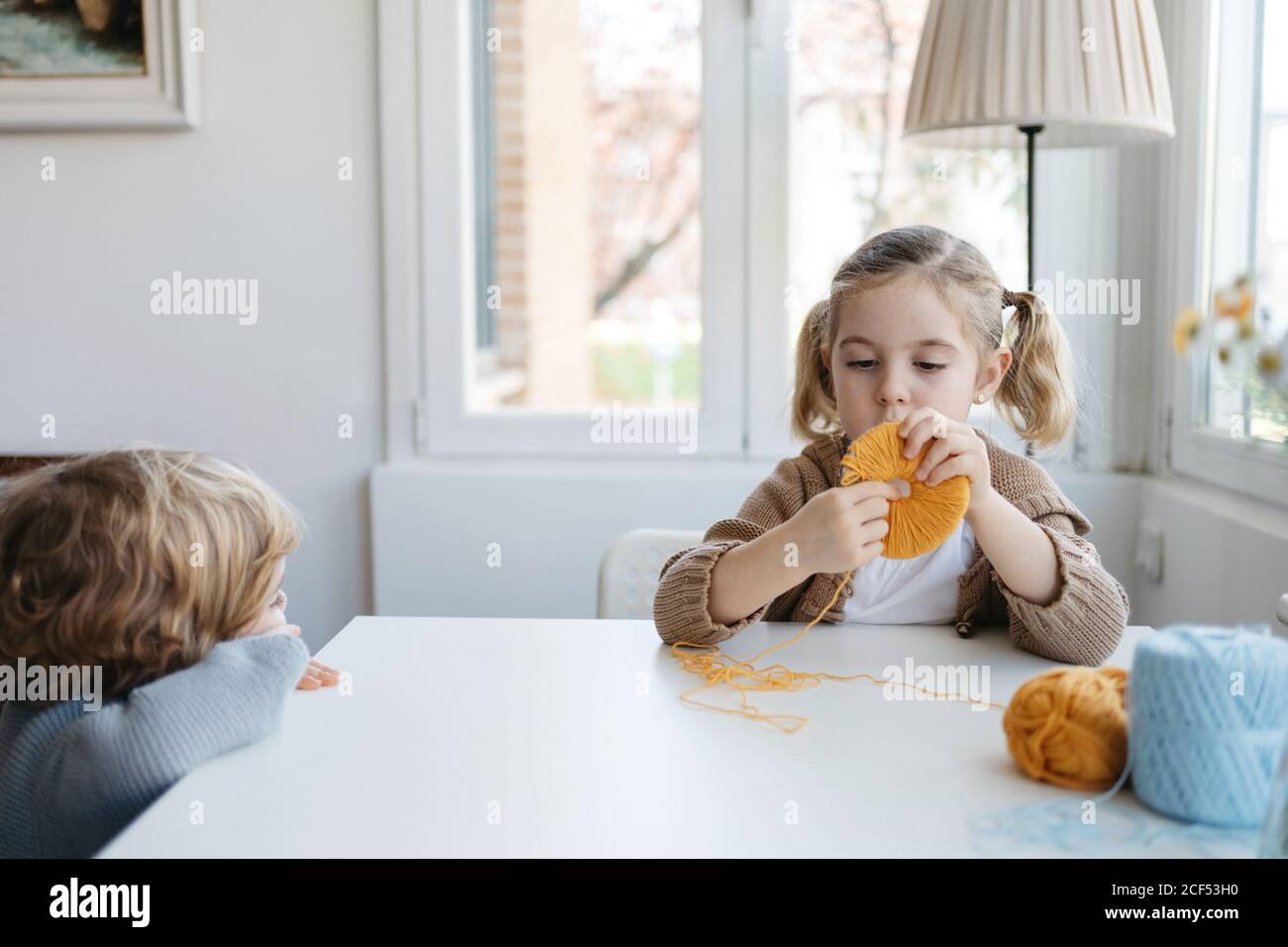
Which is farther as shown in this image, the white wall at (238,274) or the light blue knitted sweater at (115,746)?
the white wall at (238,274)

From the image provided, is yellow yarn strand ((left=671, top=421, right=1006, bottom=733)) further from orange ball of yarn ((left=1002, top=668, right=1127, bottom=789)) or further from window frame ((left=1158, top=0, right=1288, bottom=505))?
window frame ((left=1158, top=0, right=1288, bottom=505))

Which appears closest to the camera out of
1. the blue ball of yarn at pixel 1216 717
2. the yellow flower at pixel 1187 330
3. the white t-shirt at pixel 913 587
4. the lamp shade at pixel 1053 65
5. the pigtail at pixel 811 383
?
the yellow flower at pixel 1187 330

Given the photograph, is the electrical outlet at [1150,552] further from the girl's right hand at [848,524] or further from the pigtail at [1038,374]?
the girl's right hand at [848,524]

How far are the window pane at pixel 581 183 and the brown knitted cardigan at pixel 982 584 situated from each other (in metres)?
0.95

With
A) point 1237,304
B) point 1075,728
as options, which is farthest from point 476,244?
point 1237,304

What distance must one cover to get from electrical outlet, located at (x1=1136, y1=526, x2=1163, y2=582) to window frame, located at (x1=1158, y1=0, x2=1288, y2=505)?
0.37 ft

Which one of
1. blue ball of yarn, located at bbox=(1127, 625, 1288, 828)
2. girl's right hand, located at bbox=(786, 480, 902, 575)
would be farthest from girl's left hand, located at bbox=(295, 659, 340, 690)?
blue ball of yarn, located at bbox=(1127, 625, 1288, 828)

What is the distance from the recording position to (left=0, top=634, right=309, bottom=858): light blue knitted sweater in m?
0.85

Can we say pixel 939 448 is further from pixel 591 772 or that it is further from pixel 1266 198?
pixel 1266 198

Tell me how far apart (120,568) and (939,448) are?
687 millimetres

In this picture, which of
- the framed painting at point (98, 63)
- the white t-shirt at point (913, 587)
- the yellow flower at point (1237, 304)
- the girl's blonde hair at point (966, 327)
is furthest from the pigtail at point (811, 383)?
the framed painting at point (98, 63)

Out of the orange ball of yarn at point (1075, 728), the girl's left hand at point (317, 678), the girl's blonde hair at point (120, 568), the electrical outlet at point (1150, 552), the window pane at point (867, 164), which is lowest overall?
the electrical outlet at point (1150, 552)

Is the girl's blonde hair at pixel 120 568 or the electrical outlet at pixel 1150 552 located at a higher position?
the girl's blonde hair at pixel 120 568

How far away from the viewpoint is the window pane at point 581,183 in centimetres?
230
